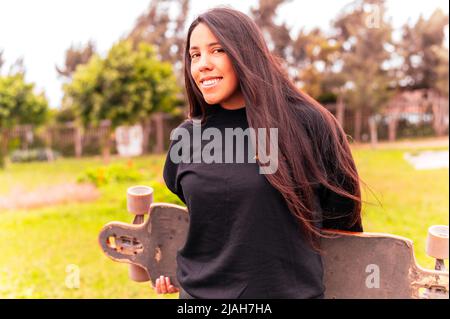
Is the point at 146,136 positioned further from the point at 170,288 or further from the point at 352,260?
the point at 352,260

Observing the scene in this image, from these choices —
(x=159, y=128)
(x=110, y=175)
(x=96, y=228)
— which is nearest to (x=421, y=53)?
(x=159, y=128)

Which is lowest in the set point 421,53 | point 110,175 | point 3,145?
point 110,175

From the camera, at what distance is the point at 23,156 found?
28.7ft

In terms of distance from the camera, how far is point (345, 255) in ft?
4.31

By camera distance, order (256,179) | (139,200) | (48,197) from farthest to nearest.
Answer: (48,197) → (139,200) → (256,179)

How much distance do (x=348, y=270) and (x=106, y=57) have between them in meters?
5.45

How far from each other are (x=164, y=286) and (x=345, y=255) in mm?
617

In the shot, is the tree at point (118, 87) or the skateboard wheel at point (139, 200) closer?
the skateboard wheel at point (139, 200)

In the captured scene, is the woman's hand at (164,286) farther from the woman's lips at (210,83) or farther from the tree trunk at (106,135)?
the tree trunk at (106,135)

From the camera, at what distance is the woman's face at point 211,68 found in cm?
107

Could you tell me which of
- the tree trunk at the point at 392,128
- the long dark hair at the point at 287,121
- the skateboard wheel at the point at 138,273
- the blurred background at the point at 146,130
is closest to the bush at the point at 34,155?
the blurred background at the point at 146,130

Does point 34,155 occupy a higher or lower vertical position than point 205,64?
lower

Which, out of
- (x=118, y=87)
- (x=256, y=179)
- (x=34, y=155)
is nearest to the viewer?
(x=256, y=179)

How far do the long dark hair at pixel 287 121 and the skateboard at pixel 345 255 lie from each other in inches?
8.1
